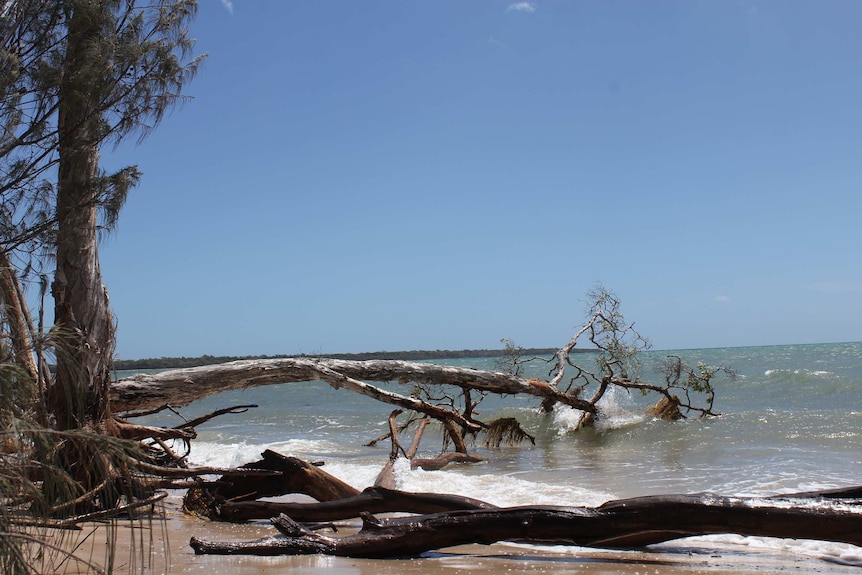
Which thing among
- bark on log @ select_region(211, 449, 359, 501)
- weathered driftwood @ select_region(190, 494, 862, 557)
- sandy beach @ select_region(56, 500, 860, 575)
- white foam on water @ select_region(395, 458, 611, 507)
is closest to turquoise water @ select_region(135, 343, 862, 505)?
white foam on water @ select_region(395, 458, 611, 507)

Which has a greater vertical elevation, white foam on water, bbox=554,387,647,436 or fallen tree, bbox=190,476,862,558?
fallen tree, bbox=190,476,862,558

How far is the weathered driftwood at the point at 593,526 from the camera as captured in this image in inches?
168

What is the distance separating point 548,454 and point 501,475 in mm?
2541

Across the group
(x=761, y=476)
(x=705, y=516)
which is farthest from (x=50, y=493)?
(x=761, y=476)

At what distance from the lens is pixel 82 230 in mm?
5551

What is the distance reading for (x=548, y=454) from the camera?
1166cm

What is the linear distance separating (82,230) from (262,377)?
9.68 feet

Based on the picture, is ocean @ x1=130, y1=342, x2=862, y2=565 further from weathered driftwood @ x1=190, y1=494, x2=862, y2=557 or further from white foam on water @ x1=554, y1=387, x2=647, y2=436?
weathered driftwood @ x1=190, y1=494, x2=862, y2=557

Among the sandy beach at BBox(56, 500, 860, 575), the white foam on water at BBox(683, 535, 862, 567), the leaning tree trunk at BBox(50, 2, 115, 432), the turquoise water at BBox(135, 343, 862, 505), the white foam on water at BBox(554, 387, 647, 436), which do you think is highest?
the leaning tree trunk at BBox(50, 2, 115, 432)

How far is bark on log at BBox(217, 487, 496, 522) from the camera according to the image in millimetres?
5396

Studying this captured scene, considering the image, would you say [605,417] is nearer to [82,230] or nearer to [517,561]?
[517,561]

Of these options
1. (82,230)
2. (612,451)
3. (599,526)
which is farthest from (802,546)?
(612,451)

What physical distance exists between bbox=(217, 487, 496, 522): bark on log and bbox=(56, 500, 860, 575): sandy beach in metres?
0.38

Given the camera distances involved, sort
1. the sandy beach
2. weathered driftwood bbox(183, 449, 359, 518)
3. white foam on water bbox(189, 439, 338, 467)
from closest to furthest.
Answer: the sandy beach → weathered driftwood bbox(183, 449, 359, 518) → white foam on water bbox(189, 439, 338, 467)
